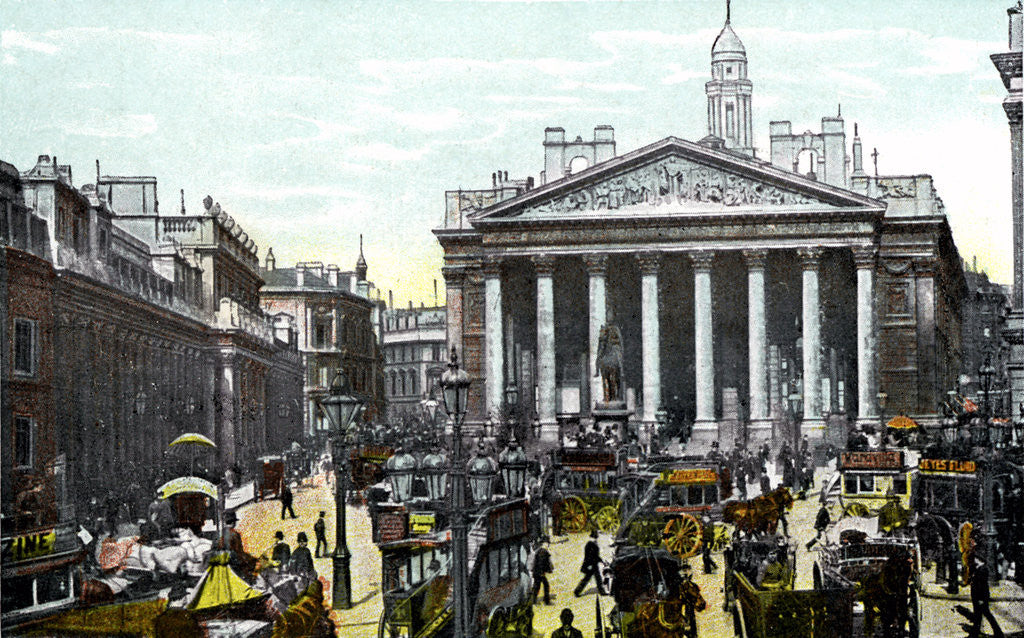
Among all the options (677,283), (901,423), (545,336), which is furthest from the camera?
(677,283)

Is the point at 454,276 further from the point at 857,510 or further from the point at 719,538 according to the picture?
the point at 857,510

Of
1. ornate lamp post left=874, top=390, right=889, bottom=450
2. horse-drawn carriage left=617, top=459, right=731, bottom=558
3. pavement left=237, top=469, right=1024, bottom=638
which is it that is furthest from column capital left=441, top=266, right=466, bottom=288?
ornate lamp post left=874, top=390, right=889, bottom=450

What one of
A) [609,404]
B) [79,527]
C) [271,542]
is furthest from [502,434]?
[79,527]

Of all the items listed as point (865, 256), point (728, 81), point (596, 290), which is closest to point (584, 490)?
point (728, 81)

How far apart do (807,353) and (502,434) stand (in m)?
8.71

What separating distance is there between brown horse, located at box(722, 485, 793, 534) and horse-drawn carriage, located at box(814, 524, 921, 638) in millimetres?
1197

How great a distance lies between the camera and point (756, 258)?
3719cm

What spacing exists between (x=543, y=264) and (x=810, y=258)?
7.32 m

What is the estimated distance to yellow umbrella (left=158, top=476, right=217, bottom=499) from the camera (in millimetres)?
20562

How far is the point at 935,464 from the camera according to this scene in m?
20.0

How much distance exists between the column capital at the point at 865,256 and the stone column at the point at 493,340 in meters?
8.20

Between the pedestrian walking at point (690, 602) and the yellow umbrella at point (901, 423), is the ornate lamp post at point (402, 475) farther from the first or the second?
Answer: the yellow umbrella at point (901, 423)

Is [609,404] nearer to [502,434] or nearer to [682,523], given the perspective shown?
[502,434]

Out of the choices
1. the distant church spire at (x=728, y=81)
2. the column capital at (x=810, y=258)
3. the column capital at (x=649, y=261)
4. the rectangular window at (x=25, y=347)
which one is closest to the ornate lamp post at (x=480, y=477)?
the rectangular window at (x=25, y=347)
